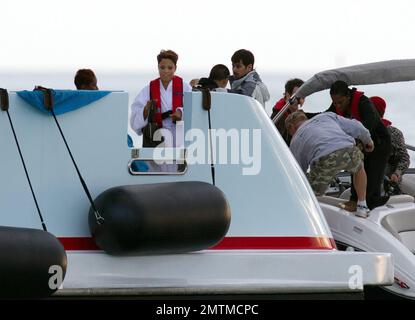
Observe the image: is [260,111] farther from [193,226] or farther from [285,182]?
[193,226]

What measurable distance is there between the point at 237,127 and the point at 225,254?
72 cm

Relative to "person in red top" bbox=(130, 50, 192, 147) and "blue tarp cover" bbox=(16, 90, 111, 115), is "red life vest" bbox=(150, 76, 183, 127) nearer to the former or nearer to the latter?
"person in red top" bbox=(130, 50, 192, 147)

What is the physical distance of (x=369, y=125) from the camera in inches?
335

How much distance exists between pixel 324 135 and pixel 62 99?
232 centimetres

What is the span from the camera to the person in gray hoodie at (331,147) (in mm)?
7973

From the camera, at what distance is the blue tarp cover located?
627cm

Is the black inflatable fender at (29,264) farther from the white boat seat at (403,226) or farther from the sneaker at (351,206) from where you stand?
the white boat seat at (403,226)

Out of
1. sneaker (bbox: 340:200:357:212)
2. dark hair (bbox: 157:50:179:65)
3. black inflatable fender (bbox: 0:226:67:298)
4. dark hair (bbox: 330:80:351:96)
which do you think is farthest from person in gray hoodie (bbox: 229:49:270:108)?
black inflatable fender (bbox: 0:226:67:298)

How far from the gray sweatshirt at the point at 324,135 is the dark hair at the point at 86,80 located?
59.5 inches

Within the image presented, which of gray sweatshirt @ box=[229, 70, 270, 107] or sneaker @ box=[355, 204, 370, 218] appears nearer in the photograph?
gray sweatshirt @ box=[229, 70, 270, 107]

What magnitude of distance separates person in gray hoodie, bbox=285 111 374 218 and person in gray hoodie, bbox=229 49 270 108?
37 cm

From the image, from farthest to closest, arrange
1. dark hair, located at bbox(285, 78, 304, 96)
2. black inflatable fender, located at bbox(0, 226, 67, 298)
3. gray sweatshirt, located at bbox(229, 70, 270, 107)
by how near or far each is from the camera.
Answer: dark hair, located at bbox(285, 78, 304, 96) → gray sweatshirt, located at bbox(229, 70, 270, 107) → black inflatable fender, located at bbox(0, 226, 67, 298)

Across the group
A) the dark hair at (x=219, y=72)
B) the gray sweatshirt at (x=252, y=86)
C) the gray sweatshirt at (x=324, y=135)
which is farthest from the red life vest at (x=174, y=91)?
the gray sweatshirt at (x=324, y=135)

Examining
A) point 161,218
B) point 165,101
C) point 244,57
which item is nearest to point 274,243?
point 161,218
